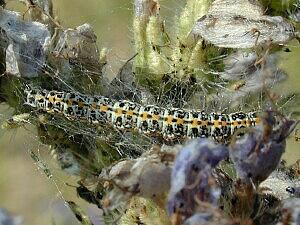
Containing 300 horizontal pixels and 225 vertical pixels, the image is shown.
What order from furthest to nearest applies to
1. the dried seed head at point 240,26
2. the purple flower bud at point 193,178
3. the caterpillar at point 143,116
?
1. the caterpillar at point 143,116
2. the dried seed head at point 240,26
3. the purple flower bud at point 193,178

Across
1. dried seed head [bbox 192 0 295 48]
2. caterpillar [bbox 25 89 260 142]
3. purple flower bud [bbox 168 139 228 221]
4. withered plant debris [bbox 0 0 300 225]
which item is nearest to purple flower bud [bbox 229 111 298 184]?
purple flower bud [bbox 168 139 228 221]

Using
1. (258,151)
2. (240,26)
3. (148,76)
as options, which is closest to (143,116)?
(148,76)

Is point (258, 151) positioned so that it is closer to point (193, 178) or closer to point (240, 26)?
point (193, 178)

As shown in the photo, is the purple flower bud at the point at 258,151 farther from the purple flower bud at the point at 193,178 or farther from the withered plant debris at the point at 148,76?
the withered plant debris at the point at 148,76

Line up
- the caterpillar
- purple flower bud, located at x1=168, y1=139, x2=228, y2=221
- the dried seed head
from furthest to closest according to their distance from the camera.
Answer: the caterpillar, the dried seed head, purple flower bud, located at x1=168, y1=139, x2=228, y2=221

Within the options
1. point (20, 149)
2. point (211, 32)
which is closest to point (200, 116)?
point (211, 32)

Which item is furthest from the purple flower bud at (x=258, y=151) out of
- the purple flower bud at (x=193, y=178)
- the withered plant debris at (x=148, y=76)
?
the withered plant debris at (x=148, y=76)

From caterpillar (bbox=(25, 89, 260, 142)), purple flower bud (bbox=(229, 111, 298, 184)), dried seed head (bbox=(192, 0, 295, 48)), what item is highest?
dried seed head (bbox=(192, 0, 295, 48))

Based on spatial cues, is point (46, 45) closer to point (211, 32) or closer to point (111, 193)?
point (211, 32)

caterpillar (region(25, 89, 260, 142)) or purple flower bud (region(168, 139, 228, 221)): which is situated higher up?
purple flower bud (region(168, 139, 228, 221))

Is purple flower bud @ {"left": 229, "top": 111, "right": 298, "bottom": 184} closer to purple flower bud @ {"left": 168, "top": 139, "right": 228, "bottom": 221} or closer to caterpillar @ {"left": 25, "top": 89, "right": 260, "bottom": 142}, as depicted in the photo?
purple flower bud @ {"left": 168, "top": 139, "right": 228, "bottom": 221}
